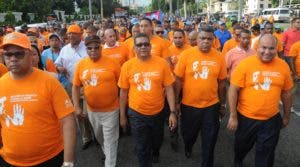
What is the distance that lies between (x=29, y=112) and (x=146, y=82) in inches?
77.8

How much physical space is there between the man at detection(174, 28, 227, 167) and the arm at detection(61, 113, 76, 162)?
2.23 m

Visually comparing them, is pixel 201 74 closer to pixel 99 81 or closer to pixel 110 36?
pixel 99 81

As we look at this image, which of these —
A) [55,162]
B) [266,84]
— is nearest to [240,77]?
[266,84]

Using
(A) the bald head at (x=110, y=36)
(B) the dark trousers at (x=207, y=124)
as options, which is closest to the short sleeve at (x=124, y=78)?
(B) the dark trousers at (x=207, y=124)

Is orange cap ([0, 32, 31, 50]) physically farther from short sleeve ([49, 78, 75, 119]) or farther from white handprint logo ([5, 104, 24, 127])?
white handprint logo ([5, 104, 24, 127])

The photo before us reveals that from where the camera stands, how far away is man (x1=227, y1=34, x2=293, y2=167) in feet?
14.1

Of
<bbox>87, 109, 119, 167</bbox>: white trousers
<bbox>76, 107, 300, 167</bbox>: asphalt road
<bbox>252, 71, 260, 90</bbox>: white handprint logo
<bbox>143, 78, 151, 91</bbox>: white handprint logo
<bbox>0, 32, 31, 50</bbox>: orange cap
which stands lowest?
<bbox>76, 107, 300, 167</bbox>: asphalt road

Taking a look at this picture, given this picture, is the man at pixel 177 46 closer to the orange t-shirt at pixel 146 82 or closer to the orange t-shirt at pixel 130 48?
the orange t-shirt at pixel 130 48

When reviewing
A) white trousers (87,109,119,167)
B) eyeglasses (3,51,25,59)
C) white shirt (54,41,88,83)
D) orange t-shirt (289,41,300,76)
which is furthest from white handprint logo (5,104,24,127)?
orange t-shirt (289,41,300,76)

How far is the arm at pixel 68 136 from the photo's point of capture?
300cm

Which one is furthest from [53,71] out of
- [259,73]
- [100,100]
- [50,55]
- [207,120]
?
[259,73]

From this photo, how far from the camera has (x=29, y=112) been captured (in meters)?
2.97

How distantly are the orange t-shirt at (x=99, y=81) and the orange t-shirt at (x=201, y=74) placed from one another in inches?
37.1

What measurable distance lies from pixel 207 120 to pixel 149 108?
83cm
